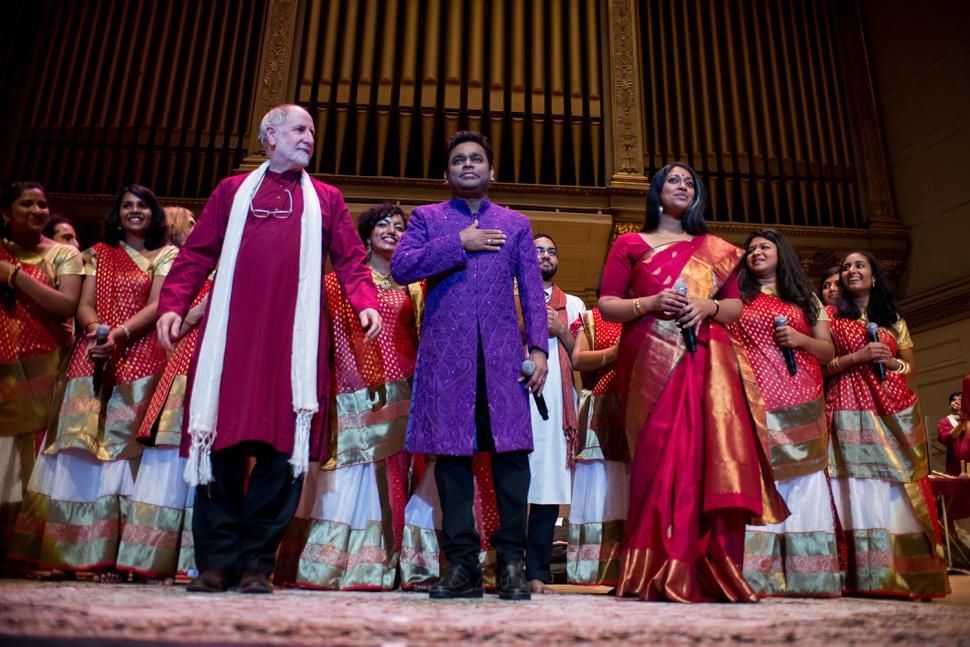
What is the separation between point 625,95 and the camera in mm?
5699

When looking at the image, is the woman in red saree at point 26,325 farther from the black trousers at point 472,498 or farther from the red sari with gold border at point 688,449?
the red sari with gold border at point 688,449

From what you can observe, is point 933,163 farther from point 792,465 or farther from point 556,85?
point 792,465

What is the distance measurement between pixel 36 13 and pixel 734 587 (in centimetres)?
675

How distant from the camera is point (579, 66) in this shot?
19.6 ft

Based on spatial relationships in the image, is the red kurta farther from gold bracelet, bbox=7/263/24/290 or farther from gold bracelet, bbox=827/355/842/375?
gold bracelet, bbox=827/355/842/375

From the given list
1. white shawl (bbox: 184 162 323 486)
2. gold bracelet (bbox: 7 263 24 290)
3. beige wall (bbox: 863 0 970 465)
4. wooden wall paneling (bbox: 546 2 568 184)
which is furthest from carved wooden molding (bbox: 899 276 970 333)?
gold bracelet (bbox: 7 263 24 290)

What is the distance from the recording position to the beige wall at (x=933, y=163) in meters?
5.61

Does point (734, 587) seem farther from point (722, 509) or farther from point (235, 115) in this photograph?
point (235, 115)

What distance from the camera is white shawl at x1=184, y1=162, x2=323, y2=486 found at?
79.7 inches

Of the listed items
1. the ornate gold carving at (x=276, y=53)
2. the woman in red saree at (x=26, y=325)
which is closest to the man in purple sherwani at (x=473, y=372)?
the woman in red saree at (x=26, y=325)

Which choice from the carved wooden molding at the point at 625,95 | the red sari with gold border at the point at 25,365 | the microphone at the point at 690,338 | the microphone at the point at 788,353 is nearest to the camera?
the microphone at the point at 690,338

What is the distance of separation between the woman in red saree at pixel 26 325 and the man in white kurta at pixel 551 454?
171cm

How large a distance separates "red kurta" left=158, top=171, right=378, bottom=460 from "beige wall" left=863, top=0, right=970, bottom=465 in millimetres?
4884

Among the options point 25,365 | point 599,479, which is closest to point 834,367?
point 599,479
